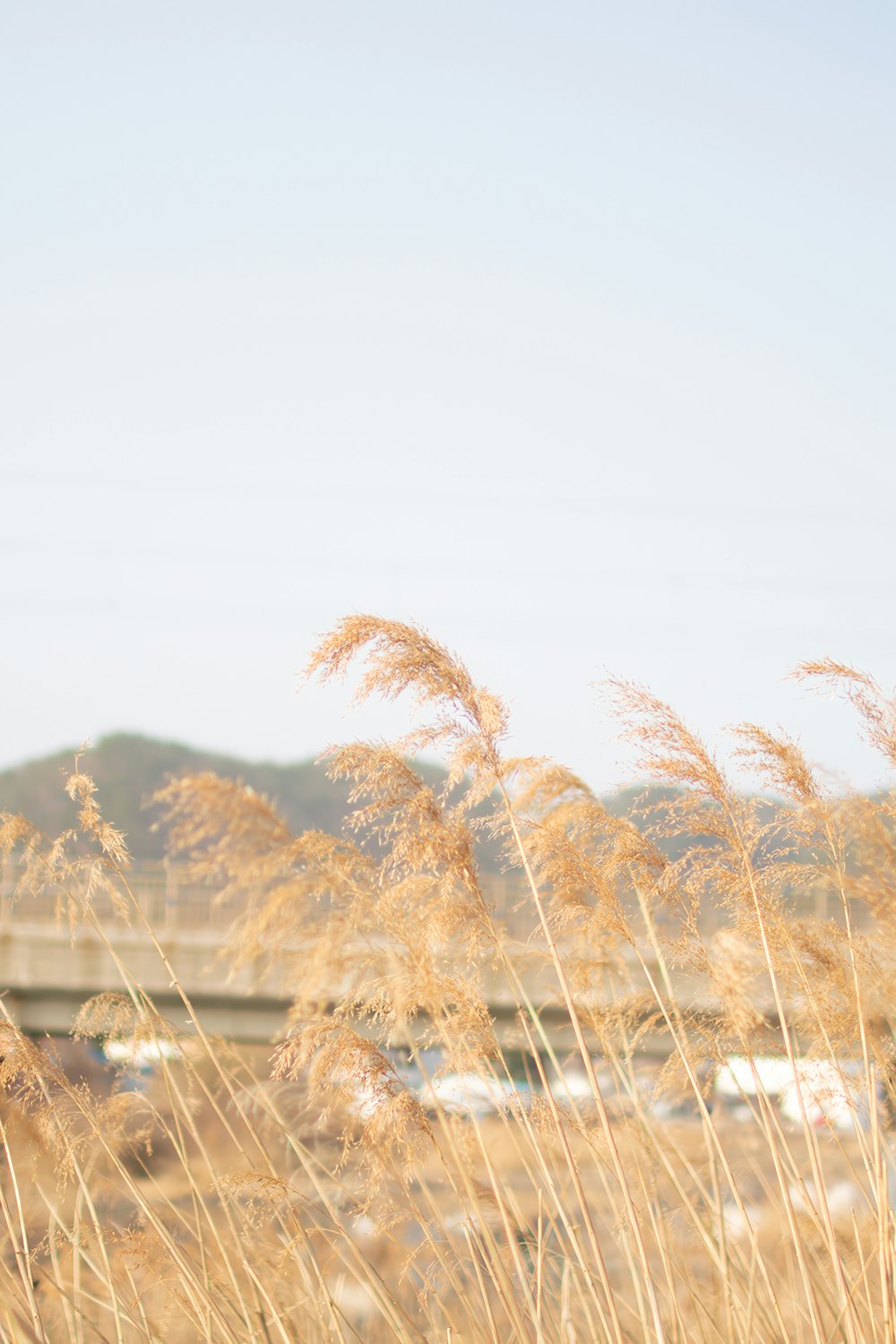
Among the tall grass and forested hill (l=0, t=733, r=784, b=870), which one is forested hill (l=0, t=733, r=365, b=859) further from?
the tall grass

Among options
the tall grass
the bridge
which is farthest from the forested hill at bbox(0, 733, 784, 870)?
the tall grass

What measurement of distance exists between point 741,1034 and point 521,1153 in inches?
31.0

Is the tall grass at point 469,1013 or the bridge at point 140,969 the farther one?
the bridge at point 140,969

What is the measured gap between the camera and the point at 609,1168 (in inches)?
125

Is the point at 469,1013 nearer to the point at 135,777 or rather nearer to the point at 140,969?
the point at 140,969

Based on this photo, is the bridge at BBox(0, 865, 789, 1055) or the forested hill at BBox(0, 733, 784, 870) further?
the forested hill at BBox(0, 733, 784, 870)

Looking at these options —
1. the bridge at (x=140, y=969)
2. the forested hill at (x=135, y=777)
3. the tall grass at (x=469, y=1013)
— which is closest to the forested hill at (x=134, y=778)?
the forested hill at (x=135, y=777)

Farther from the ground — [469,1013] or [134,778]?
[469,1013]

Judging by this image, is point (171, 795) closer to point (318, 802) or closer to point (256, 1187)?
point (256, 1187)

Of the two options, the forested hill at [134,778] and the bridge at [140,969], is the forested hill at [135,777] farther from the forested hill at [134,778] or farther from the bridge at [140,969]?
the bridge at [140,969]

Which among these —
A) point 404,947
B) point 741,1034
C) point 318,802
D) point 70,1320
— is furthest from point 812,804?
point 318,802

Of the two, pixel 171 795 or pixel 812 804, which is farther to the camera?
pixel 812 804

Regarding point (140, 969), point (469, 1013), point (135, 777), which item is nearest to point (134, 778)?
point (135, 777)

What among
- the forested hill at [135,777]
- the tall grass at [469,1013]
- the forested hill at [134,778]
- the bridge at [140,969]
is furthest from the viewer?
the forested hill at [135,777]
